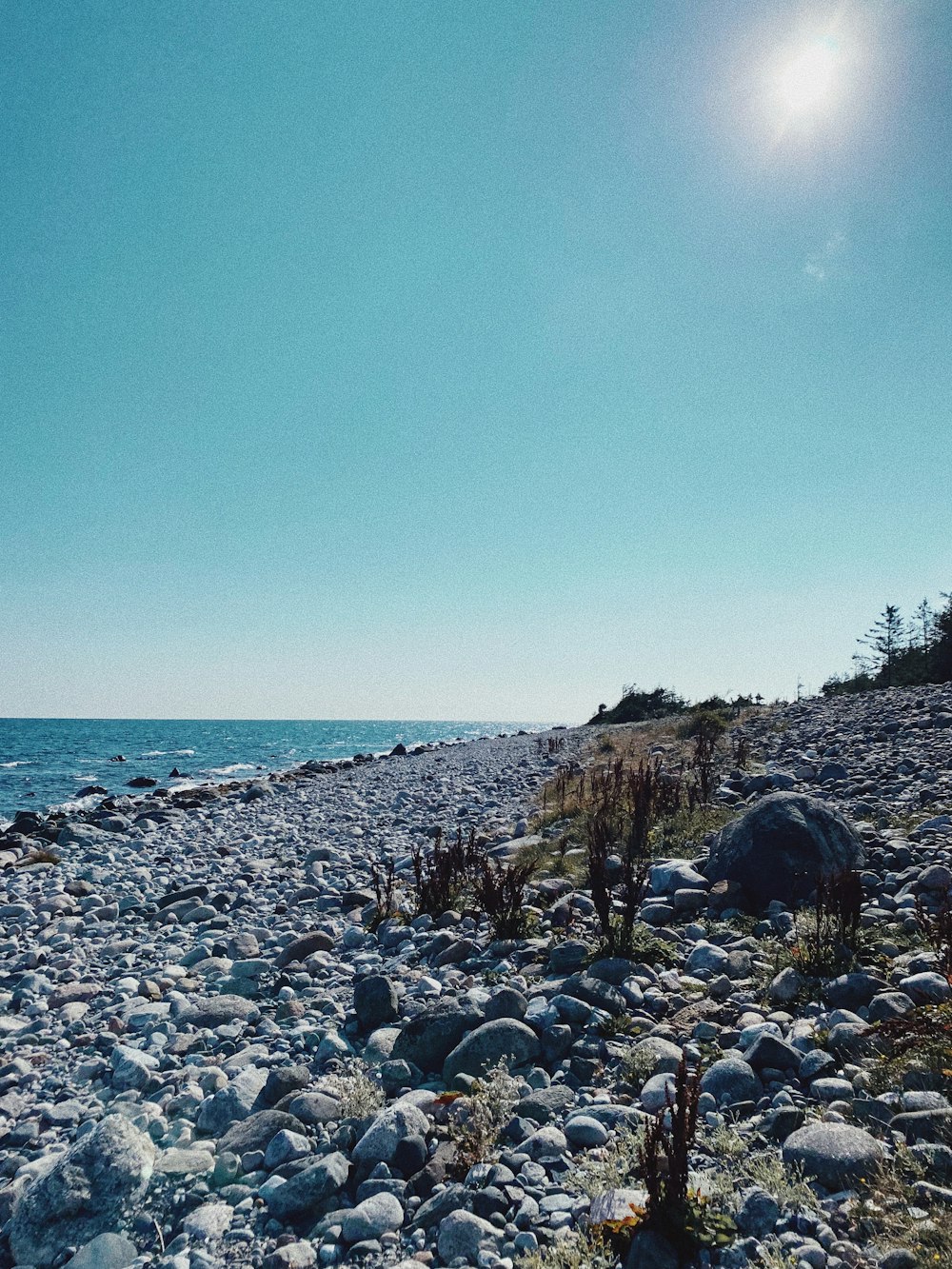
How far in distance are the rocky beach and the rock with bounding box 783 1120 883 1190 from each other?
0.04ft

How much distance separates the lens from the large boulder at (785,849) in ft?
20.2

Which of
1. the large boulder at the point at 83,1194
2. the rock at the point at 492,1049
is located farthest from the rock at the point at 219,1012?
the rock at the point at 492,1049

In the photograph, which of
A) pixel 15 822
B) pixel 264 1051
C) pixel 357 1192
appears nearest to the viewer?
pixel 357 1192

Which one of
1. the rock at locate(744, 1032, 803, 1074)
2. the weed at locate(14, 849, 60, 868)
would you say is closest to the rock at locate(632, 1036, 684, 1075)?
the rock at locate(744, 1032, 803, 1074)

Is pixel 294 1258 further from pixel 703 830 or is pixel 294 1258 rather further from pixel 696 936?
pixel 703 830

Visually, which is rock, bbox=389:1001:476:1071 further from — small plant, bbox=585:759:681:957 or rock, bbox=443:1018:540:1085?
small plant, bbox=585:759:681:957

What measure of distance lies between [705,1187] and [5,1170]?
3.56m

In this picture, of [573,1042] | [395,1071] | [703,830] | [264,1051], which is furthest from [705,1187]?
[703,830]

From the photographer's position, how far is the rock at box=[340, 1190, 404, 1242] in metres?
2.97

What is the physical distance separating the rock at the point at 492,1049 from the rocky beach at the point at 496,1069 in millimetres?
16

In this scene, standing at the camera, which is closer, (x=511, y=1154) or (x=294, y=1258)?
(x=294, y=1258)

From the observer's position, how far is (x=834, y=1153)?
283 centimetres

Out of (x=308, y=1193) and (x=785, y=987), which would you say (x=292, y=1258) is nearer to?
(x=308, y=1193)

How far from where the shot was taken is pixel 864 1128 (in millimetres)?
3025
